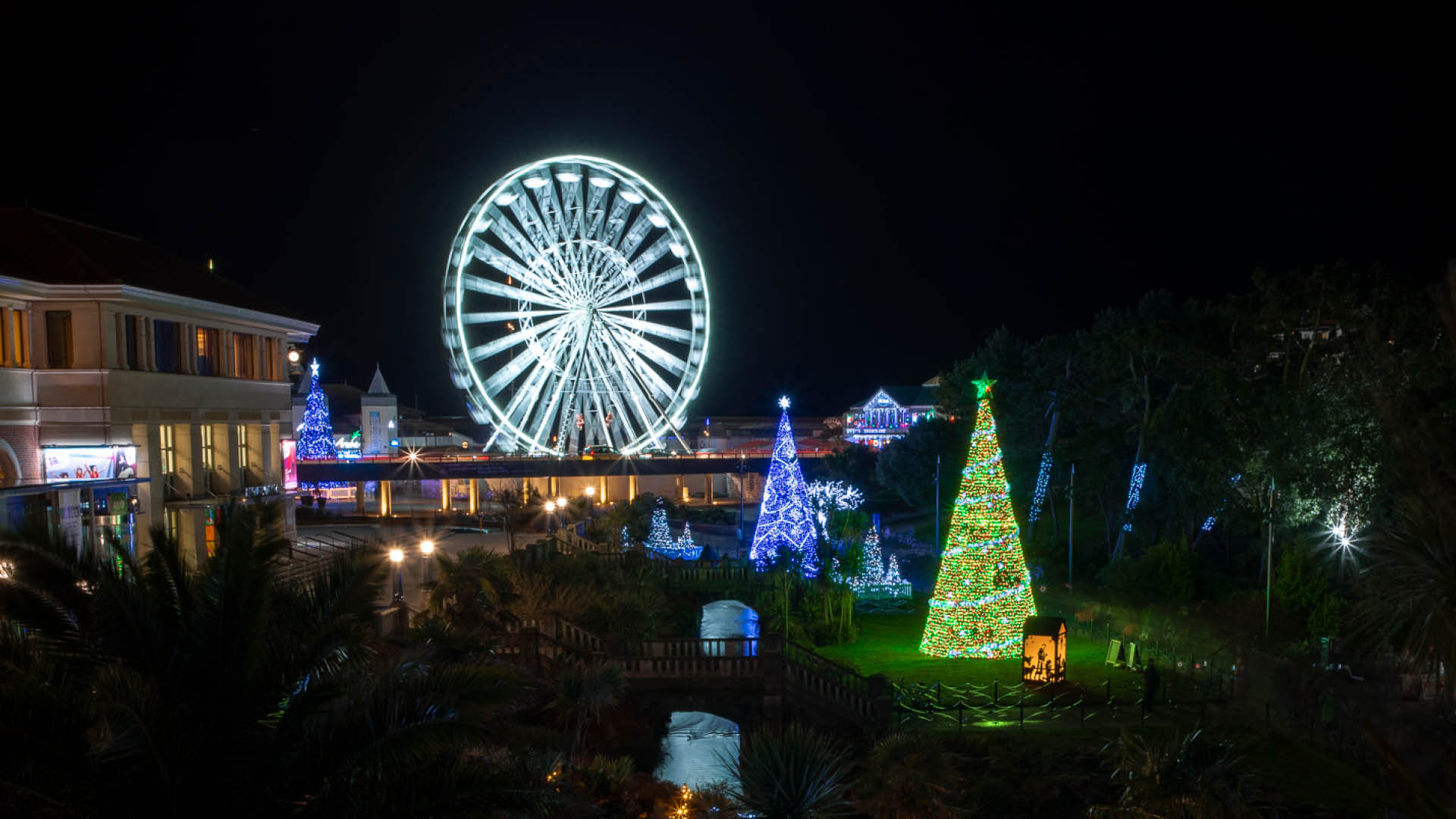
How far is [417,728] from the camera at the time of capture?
673 centimetres

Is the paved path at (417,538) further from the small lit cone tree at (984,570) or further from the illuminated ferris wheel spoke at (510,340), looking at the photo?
the small lit cone tree at (984,570)

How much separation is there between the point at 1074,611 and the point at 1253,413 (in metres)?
6.45

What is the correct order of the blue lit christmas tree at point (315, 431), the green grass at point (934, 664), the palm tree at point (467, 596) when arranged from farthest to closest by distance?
the blue lit christmas tree at point (315, 431), the palm tree at point (467, 596), the green grass at point (934, 664)

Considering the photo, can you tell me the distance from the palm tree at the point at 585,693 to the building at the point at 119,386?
20.2 feet

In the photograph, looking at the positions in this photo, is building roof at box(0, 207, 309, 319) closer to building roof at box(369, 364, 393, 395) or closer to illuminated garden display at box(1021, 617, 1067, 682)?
illuminated garden display at box(1021, 617, 1067, 682)

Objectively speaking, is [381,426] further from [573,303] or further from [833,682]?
[833,682]

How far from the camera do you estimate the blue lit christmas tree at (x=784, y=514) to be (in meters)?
28.3

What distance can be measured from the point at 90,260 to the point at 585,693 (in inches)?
467

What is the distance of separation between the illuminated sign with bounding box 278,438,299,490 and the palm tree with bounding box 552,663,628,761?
12.2 m

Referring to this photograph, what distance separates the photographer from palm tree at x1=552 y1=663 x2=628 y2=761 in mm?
14734

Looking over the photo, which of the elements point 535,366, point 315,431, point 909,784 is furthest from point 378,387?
point 909,784

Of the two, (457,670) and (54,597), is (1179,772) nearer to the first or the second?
(457,670)

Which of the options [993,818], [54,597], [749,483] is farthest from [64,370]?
[749,483]

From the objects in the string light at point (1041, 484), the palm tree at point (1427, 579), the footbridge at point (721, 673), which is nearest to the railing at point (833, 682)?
the footbridge at point (721, 673)
